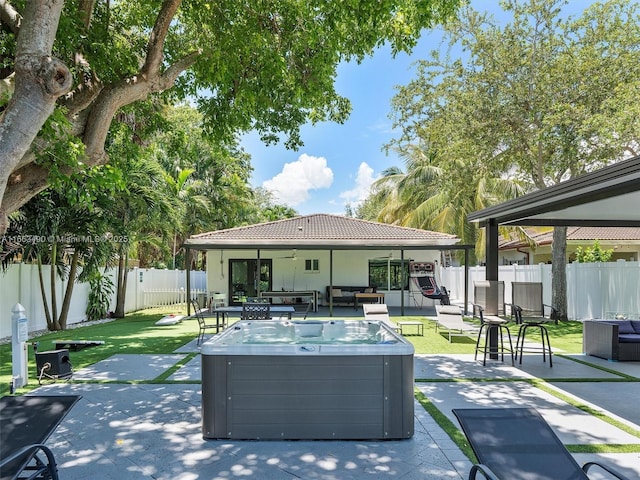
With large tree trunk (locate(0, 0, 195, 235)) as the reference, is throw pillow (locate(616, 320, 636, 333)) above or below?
below

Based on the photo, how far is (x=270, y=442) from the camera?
180 inches

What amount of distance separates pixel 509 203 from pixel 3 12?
315 inches

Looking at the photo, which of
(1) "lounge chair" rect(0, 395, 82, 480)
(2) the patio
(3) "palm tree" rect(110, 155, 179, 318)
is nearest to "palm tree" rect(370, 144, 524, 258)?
→ (2) the patio

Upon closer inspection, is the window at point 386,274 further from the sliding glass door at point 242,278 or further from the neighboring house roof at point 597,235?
the neighboring house roof at point 597,235

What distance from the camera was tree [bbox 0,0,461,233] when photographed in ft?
13.2

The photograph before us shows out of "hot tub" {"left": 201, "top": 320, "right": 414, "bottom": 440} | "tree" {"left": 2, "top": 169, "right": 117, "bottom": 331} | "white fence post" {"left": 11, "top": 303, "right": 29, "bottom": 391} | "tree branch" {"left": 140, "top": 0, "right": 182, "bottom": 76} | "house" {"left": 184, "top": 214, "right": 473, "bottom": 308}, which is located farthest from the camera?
"house" {"left": 184, "top": 214, "right": 473, "bottom": 308}

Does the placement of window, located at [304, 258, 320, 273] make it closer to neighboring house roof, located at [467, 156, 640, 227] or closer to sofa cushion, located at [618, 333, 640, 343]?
neighboring house roof, located at [467, 156, 640, 227]

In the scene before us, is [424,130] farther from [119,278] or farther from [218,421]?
[218,421]

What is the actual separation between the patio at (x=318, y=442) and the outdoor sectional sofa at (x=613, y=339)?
51 cm

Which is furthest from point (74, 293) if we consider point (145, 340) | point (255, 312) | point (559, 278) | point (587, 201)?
point (559, 278)

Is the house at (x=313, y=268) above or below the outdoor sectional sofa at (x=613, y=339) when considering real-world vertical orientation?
above

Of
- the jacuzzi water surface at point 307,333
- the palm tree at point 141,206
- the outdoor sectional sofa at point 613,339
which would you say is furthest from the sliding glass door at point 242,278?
the outdoor sectional sofa at point 613,339

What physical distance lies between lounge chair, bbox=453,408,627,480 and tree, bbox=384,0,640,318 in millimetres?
11669

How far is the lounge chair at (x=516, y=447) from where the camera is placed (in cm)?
311
